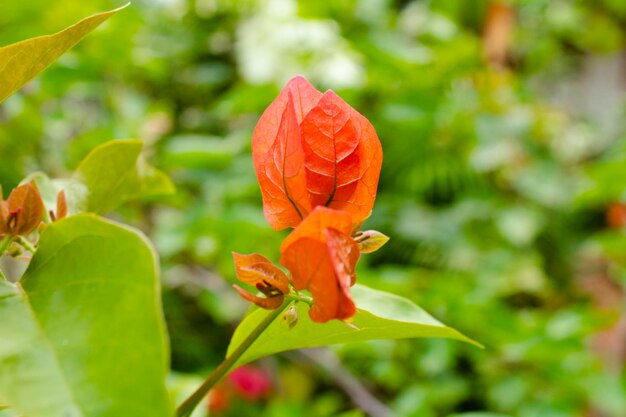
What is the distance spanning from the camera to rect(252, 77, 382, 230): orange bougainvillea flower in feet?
0.84

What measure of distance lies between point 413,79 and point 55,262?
1.16 m

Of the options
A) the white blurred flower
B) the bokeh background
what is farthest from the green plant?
the white blurred flower

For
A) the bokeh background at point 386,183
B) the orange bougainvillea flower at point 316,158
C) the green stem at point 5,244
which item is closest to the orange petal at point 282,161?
the orange bougainvillea flower at point 316,158

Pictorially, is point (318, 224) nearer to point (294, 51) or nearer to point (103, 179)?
point (103, 179)

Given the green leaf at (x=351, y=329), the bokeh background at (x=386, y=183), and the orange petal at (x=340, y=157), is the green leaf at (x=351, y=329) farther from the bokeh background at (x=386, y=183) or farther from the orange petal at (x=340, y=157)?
the bokeh background at (x=386, y=183)

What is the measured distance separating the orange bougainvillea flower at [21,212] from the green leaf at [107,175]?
62 millimetres

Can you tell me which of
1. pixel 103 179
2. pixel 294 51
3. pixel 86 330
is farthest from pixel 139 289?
pixel 294 51

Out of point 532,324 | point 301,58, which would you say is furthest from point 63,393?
point 301,58

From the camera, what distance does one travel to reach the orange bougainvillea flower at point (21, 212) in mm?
257

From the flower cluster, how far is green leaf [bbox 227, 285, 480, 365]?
28 millimetres

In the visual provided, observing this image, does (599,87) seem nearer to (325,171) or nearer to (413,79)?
(413,79)

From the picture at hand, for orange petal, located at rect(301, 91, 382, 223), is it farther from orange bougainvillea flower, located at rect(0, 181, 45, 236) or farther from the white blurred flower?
the white blurred flower

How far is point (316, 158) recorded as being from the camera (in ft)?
0.86

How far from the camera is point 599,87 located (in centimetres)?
274
